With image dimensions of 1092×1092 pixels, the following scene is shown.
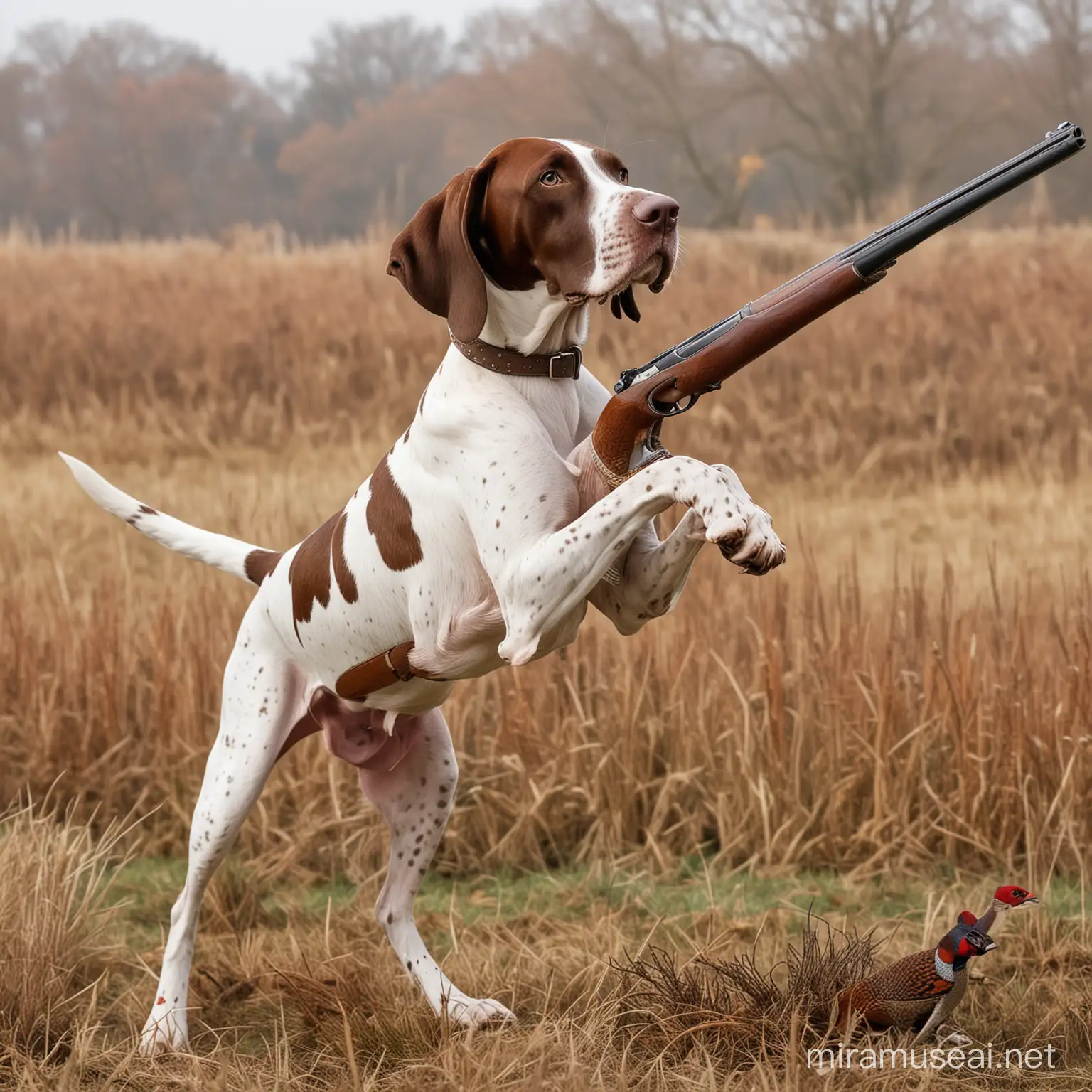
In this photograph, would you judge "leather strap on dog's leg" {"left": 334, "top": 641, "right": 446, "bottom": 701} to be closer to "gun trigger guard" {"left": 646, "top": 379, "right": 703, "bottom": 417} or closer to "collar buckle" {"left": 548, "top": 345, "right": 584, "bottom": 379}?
"collar buckle" {"left": 548, "top": 345, "right": 584, "bottom": 379}

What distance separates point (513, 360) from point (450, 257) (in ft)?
0.78

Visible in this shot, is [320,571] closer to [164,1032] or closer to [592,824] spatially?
[164,1032]

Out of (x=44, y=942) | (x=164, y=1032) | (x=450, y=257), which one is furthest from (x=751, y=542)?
(x=44, y=942)

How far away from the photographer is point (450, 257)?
295 cm

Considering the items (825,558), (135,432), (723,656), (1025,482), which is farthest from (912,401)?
(723,656)

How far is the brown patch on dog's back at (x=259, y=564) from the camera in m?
3.83

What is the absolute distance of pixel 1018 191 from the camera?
89.8 feet

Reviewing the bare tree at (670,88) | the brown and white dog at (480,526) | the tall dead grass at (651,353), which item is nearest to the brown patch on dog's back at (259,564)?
the brown and white dog at (480,526)

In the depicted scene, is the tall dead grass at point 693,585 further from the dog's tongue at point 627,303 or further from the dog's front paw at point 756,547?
the dog's front paw at point 756,547

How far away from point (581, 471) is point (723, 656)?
2664 millimetres

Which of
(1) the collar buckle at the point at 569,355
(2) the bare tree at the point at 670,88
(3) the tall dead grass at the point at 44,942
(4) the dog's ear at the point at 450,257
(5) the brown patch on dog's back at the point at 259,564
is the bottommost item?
(3) the tall dead grass at the point at 44,942

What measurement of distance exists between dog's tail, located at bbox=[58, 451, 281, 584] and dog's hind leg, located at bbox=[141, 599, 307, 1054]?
185mm

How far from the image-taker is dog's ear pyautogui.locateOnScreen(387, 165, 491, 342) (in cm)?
292

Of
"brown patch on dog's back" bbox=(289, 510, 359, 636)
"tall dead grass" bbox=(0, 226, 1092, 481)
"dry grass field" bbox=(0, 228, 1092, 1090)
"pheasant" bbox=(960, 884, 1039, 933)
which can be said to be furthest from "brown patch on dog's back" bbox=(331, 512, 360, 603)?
"tall dead grass" bbox=(0, 226, 1092, 481)
